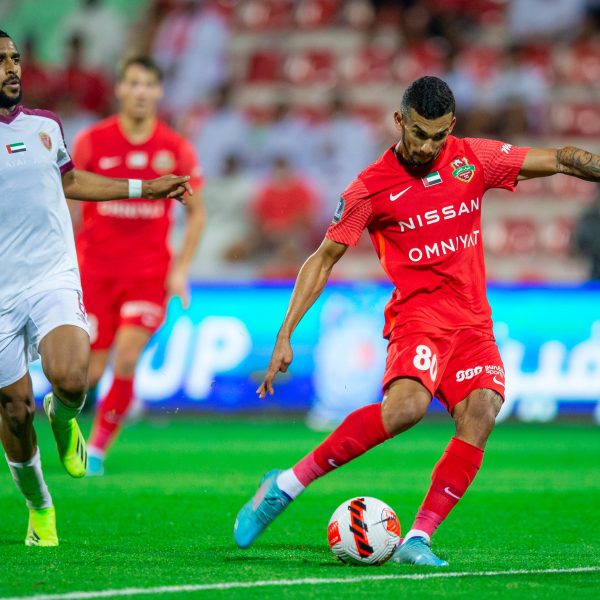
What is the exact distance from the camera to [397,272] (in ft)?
21.4

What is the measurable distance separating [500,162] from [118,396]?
15.0 feet

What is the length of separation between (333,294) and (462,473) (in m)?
8.31

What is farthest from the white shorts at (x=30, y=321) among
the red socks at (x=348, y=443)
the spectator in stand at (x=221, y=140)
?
the spectator in stand at (x=221, y=140)

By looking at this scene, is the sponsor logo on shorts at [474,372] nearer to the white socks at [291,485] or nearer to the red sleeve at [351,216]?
the red sleeve at [351,216]

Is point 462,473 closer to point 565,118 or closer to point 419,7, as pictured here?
point 565,118

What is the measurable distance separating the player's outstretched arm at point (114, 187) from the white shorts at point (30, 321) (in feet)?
2.13

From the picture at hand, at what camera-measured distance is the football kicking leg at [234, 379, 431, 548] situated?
241 inches

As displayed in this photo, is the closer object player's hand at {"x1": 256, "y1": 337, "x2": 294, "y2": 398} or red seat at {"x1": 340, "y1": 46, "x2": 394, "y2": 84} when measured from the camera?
player's hand at {"x1": 256, "y1": 337, "x2": 294, "y2": 398}

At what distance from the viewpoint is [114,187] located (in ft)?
22.8

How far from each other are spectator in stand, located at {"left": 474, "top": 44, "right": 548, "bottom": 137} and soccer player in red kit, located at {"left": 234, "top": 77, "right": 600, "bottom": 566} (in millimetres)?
11593

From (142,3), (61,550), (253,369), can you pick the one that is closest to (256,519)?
(61,550)

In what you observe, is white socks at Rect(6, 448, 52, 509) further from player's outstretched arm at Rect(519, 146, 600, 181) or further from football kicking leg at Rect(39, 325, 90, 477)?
player's outstretched arm at Rect(519, 146, 600, 181)

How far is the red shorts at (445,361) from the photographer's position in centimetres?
625

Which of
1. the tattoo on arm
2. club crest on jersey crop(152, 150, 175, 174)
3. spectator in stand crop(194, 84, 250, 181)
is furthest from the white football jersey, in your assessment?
spectator in stand crop(194, 84, 250, 181)
